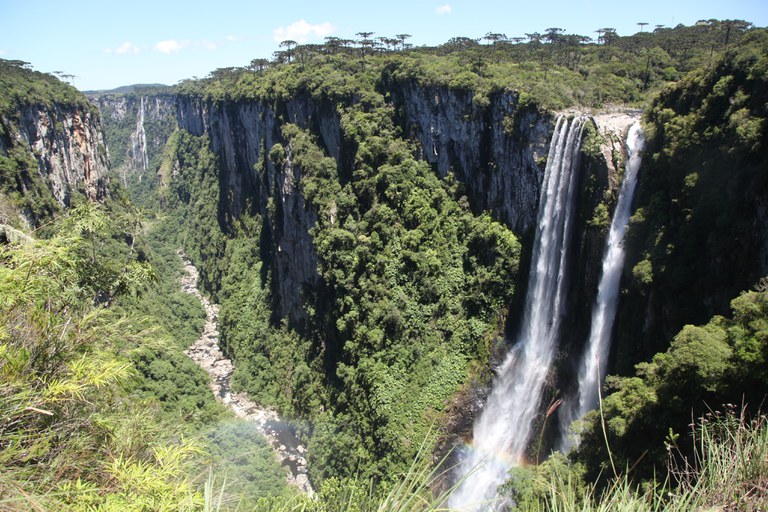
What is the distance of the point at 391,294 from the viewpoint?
29219 millimetres

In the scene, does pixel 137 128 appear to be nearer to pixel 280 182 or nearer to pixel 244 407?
pixel 280 182

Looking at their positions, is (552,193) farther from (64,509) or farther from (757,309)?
(64,509)

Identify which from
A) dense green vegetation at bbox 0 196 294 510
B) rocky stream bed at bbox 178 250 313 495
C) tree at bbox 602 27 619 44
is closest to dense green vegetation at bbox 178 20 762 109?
tree at bbox 602 27 619 44

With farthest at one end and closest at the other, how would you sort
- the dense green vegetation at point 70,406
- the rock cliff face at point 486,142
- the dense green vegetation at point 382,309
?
the dense green vegetation at point 382,309 < the rock cliff face at point 486,142 < the dense green vegetation at point 70,406

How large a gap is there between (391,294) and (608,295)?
13.0 m

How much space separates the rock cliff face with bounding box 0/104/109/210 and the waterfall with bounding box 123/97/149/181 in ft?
133

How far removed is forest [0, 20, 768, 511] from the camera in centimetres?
589

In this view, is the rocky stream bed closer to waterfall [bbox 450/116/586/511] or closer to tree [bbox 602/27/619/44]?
waterfall [bbox 450/116/586/511]

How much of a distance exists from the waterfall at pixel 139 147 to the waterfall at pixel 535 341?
319ft

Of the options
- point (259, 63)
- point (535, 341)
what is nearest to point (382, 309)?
point (535, 341)

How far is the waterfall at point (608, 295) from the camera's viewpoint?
64.4 feet

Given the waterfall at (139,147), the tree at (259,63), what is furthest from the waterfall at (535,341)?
the waterfall at (139,147)

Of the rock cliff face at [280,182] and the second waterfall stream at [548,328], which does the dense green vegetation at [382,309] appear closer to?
the rock cliff face at [280,182]

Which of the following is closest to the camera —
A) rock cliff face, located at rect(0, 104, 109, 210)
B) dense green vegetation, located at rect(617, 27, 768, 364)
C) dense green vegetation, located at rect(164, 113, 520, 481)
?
dense green vegetation, located at rect(617, 27, 768, 364)
